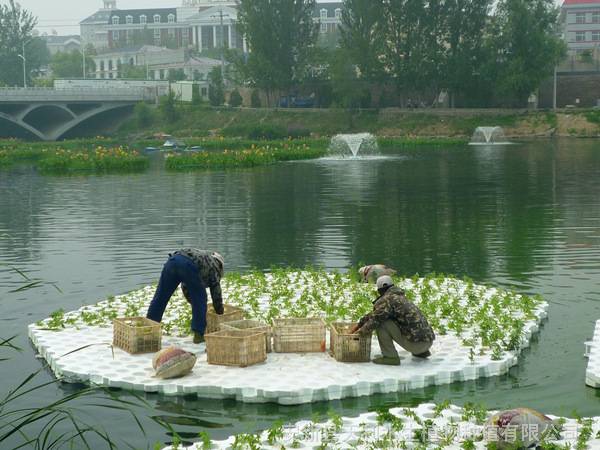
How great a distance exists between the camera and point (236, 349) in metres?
12.6

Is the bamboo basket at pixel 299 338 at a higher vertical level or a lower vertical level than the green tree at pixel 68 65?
lower

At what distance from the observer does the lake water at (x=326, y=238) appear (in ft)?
38.9

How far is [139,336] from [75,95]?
80.3 m

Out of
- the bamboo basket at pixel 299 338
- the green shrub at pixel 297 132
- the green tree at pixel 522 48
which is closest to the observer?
the bamboo basket at pixel 299 338

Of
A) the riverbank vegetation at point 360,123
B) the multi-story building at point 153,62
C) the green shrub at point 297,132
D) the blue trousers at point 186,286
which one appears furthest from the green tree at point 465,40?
the blue trousers at point 186,286

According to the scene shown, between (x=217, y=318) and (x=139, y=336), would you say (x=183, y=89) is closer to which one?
(x=217, y=318)

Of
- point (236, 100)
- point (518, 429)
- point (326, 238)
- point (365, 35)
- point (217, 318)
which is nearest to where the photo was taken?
point (518, 429)

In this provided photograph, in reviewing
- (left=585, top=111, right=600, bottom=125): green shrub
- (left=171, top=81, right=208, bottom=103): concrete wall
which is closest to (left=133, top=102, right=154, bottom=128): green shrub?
(left=171, top=81, right=208, bottom=103): concrete wall

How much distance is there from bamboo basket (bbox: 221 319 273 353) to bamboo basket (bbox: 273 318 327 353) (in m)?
0.11

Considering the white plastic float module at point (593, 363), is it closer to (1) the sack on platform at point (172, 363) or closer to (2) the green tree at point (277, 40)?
(1) the sack on platform at point (172, 363)

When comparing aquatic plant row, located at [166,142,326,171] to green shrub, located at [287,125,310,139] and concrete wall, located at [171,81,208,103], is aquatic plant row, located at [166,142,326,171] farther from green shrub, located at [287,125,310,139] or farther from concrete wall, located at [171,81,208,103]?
concrete wall, located at [171,81,208,103]

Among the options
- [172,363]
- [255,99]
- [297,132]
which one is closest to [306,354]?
[172,363]

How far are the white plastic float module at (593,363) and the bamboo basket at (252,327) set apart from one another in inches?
165

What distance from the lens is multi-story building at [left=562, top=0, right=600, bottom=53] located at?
390 feet
